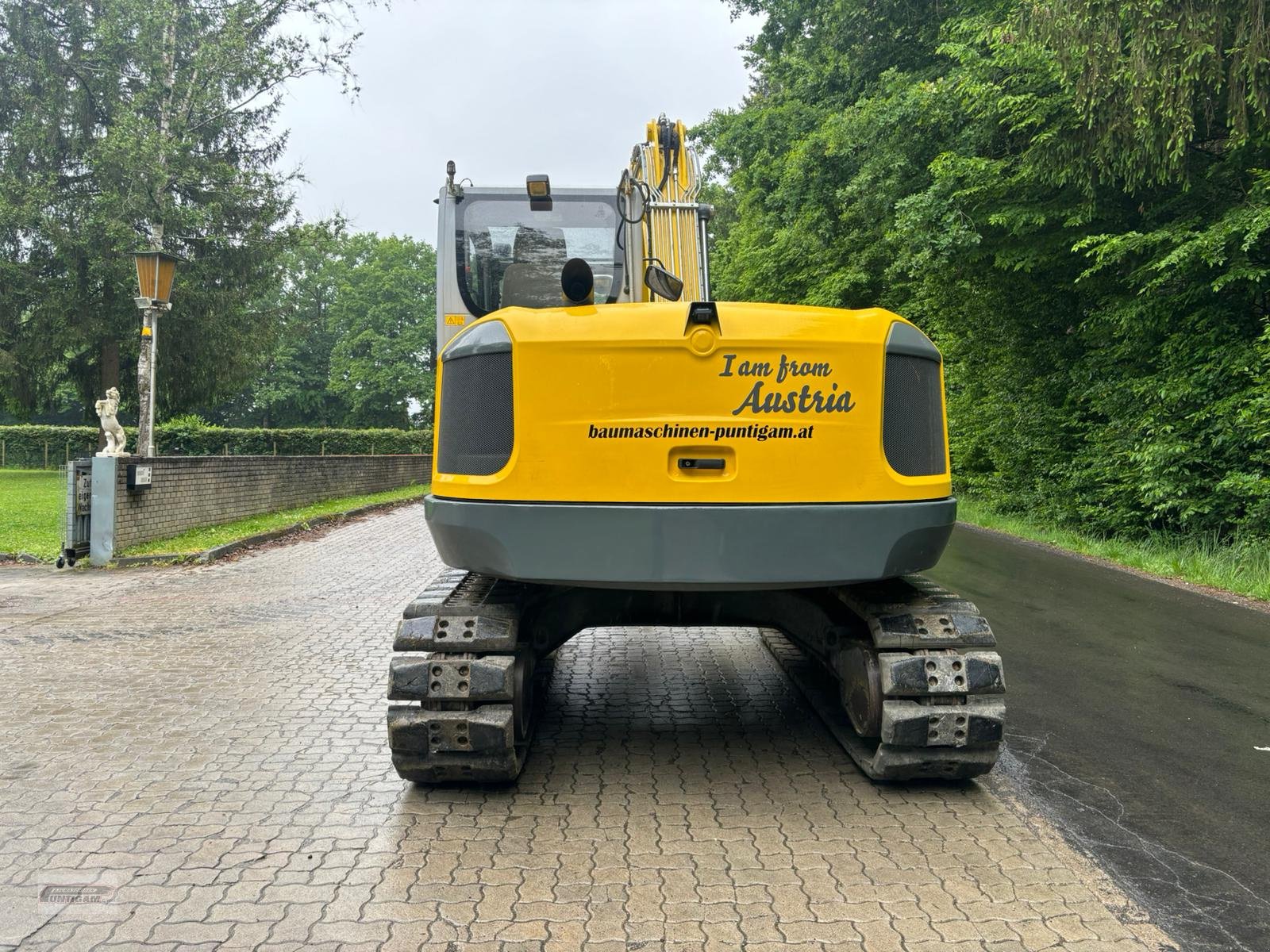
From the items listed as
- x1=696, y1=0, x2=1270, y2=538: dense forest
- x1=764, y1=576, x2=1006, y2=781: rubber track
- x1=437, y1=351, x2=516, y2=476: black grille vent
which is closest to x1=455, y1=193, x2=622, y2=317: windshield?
x1=437, y1=351, x2=516, y2=476: black grille vent

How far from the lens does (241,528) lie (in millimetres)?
14289

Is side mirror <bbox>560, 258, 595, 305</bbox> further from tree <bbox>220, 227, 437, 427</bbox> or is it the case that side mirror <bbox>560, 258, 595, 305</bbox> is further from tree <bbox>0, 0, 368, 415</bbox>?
tree <bbox>220, 227, 437, 427</bbox>

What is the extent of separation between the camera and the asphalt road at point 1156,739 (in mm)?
3283

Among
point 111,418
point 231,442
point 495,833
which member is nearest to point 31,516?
point 111,418

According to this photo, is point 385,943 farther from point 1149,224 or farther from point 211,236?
point 211,236

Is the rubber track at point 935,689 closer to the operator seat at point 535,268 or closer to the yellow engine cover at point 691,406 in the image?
the yellow engine cover at point 691,406

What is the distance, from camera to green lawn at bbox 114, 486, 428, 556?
1178 centimetres

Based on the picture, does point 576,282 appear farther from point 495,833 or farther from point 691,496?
point 495,833

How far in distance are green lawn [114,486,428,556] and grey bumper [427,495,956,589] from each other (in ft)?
30.2

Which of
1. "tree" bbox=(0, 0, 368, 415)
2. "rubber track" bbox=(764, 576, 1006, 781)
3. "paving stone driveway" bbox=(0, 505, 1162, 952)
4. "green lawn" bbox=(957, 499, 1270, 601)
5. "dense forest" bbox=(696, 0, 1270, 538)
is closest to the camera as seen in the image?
"paving stone driveway" bbox=(0, 505, 1162, 952)

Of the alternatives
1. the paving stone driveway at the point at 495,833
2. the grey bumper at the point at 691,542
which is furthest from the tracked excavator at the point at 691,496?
the paving stone driveway at the point at 495,833

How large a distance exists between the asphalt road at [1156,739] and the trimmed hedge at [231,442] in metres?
28.4

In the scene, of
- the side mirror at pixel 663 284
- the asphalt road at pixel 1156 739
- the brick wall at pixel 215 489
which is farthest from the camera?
the brick wall at pixel 215 489

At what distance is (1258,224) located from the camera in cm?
966
